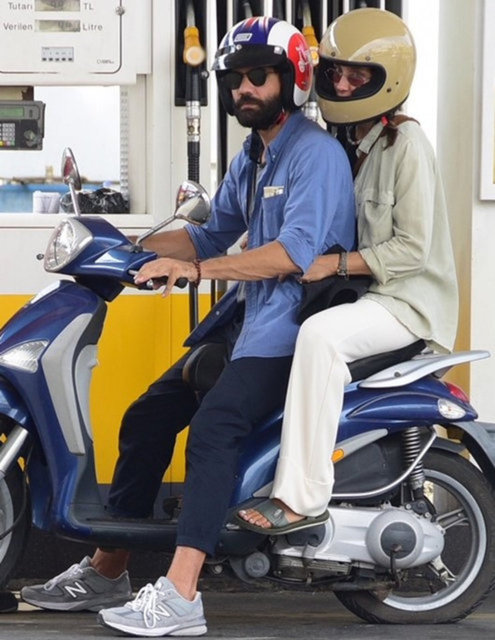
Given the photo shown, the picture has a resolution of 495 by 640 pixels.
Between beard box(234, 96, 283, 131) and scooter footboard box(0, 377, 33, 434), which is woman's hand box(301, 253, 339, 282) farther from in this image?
scooter footboard box(0, 377, 33, 434)

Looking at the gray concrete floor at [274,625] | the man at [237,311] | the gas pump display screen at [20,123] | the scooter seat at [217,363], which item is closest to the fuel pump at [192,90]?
the gas pump display screen at [20,123]

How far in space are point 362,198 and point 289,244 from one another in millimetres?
383

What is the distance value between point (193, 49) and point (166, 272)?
1.62m

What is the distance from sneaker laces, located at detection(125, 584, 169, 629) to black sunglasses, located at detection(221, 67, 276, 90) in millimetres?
1492

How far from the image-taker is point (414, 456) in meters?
5.00

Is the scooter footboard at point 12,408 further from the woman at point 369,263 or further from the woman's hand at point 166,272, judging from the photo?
the woman at point 369,263

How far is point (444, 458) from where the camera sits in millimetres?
5094

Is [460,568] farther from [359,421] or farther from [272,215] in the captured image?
[272,215]

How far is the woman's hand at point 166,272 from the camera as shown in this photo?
4684 mm

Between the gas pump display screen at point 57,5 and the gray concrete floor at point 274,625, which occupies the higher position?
the gas pump display screen at point 57,5

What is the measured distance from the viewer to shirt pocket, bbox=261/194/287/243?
4918 millimetres

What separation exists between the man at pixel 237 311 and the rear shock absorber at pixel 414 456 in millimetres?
414

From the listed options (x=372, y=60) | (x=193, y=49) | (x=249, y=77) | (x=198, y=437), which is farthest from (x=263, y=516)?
(x=193, y=49)

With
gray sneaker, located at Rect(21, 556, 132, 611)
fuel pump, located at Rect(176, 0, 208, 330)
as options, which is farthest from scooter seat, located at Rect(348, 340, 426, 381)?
fuel pump, located at Rect(176, 0, 208, 330)
